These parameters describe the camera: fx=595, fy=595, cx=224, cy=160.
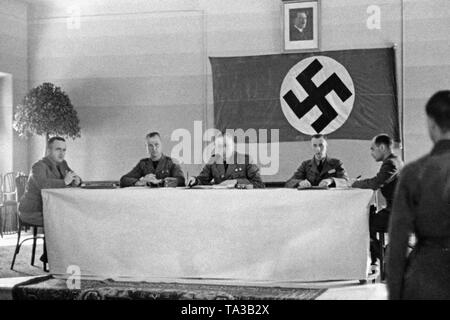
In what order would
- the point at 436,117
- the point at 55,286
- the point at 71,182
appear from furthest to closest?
the point at 71,182 → the point at 55,286 → the point at 436,117

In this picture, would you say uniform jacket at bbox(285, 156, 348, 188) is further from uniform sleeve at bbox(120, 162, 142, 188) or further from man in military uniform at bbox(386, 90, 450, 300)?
man in military uniform at bbox(386, 90, 450, 300)

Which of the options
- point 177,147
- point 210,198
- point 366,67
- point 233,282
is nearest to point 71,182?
point 210,198

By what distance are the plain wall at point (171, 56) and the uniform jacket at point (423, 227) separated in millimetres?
4799

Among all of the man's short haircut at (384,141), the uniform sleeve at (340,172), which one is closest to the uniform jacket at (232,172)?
the uniform sleeve at (340,172)

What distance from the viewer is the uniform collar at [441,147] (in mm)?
1613

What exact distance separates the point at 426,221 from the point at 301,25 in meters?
5.13

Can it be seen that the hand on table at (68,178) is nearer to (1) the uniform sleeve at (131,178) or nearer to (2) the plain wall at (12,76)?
(1) the uniform sleeve at (131,178)

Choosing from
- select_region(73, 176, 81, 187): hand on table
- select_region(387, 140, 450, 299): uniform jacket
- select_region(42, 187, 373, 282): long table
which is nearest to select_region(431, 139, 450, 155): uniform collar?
select_region(387, 140, 450, 299): uniform jacket

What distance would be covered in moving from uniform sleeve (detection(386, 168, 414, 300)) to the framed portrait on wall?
5011mm

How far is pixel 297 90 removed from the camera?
650 cm

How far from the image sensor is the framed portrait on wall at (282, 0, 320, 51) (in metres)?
6.41

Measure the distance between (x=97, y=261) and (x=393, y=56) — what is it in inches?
154
